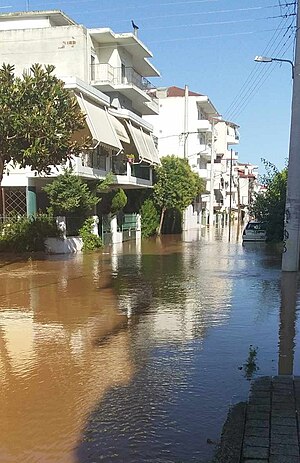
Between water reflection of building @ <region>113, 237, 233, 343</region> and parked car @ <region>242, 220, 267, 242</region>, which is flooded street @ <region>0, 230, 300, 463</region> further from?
parked car @ <region>242, 220, 267, 242</region>

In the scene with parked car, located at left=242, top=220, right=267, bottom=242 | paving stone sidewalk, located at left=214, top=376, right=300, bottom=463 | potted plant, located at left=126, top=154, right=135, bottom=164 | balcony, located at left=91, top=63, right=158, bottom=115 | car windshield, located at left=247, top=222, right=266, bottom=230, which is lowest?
paving stone sidewalk, located at left=214, top=376, right=300, bottom=463

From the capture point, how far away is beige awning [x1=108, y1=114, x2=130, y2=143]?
28.2 m

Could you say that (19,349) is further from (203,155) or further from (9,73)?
(203,155)

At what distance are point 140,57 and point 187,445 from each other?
1342 inches

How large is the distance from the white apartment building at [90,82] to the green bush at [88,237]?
245 centimetres

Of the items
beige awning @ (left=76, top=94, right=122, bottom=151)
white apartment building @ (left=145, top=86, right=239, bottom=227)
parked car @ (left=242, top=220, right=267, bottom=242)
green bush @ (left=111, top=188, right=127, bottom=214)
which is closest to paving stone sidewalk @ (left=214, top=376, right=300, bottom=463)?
beige awning @ (left=76, top=94, right=122, bottom=151)

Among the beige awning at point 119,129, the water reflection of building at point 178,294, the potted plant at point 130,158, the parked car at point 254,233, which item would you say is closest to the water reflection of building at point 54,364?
the water reflection of building at point 178,294

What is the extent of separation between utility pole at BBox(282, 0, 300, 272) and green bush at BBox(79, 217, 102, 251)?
37.7ft

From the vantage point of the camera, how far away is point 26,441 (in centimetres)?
457

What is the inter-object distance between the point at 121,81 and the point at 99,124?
8444mm

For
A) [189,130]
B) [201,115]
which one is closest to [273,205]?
[189,130]

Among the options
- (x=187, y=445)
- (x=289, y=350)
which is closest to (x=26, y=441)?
(x=187, y=445)

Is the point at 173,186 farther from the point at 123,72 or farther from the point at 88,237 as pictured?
the point at 88,237

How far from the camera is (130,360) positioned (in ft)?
23.0
